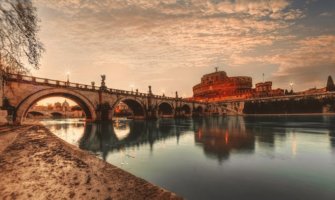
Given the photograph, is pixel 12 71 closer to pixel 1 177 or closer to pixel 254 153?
pixel 1 177

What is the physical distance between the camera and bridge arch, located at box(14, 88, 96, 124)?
23.5 m

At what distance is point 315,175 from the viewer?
25.1 feet

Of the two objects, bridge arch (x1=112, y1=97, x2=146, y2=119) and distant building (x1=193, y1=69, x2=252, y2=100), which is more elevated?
distant building (x1=193, y1=69, x2=252, y2=100)

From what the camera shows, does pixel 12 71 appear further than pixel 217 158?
Yes

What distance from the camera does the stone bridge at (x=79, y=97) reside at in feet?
74.8

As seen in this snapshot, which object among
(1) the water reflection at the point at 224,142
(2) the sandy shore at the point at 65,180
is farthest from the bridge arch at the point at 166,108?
(2) the sandy shore at the point at 65,180

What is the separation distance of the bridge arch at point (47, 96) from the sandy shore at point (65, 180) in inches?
808

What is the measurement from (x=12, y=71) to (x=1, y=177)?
33.1ft

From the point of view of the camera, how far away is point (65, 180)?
15.6ft

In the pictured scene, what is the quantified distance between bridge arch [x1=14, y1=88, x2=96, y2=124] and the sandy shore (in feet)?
67.4

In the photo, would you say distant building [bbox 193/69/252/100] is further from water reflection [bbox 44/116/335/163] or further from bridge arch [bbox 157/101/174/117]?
water reflection [bbox 44/116/335/163]

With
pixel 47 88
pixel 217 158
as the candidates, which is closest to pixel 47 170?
pixel 217 158

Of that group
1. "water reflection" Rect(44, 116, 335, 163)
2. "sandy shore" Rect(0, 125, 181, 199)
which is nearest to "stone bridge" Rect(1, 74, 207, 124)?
"water reflection" Rect(44, 116, 335, 163)

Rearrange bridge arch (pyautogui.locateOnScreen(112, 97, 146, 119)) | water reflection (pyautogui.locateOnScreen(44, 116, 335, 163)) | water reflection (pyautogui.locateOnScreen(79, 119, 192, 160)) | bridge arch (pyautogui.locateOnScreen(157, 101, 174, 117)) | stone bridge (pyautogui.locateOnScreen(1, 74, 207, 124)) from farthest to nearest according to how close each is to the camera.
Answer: bridge arch (pyautogui.locateOnScreen(157, 101, 174, 117)) < bridge arch (pyautogui.locateOnScreen(112, 97, 146, 119)) < stone bridge (pyautogui.locateOnScreen(1, 74, 207, 124)) < water reflection (pyautogui.locateOnScreen(79, 119, 192, 160)) < water reflection (pyautogui.locateOnScreen(44, 116, 335, 163))
